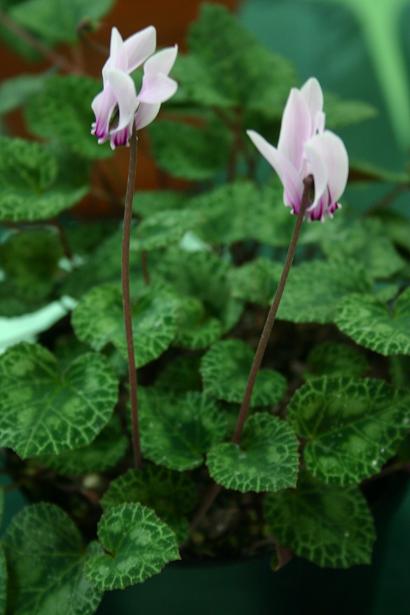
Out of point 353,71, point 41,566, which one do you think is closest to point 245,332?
point 41,566

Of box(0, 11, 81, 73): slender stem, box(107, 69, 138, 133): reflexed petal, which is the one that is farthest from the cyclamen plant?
box(0, 11, 81, 73): slender stem

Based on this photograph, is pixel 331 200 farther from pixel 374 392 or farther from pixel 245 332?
pixel 245 332

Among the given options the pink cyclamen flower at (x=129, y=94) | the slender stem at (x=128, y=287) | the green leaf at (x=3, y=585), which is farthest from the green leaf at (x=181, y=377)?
the pink cyclamen flower at (x=129, y=94)

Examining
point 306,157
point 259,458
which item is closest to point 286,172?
point 306,157

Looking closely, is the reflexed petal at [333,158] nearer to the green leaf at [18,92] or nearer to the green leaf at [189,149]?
the green leaf at [189,149]

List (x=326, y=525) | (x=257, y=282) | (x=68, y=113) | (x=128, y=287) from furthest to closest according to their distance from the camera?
1. (x=68, y=113)
2. (x=257, y=282)
3. (x=326, y=525)
4. (x=128, y=287)

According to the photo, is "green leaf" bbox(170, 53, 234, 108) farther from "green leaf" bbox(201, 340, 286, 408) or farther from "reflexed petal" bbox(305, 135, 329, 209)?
"reflexed petal" bbox(305, 135, 329, 209)

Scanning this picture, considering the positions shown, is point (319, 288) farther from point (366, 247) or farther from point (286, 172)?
point (286, 172)
